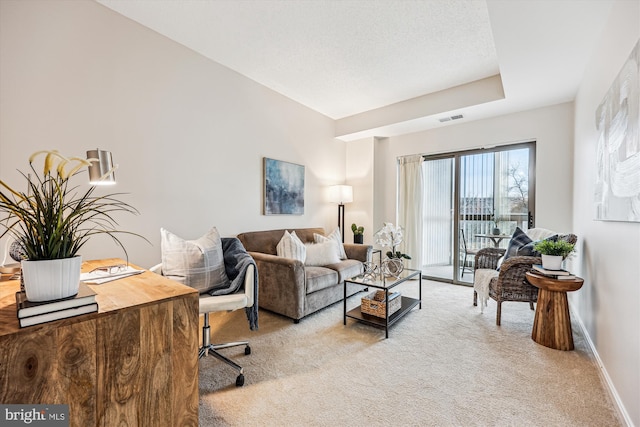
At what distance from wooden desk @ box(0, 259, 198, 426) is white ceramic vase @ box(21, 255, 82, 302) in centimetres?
10

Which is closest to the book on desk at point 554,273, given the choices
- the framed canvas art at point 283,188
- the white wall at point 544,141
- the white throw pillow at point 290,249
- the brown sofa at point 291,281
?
the white wall at point 544,141

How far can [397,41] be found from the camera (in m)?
2.62

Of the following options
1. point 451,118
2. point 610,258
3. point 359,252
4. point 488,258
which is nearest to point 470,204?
point 488,258

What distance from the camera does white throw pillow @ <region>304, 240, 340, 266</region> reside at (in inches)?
131

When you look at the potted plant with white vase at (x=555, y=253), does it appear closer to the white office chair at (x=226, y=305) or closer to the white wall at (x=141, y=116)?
the white office chair at (x=226, y=305)

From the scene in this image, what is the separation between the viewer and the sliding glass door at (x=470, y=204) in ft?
12.2

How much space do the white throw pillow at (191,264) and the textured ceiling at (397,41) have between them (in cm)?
198

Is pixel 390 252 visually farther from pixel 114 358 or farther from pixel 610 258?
pixel 114 358

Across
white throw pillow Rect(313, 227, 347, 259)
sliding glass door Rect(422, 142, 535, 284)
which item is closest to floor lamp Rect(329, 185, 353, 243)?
white throw pillow Rect(313, 227, 347, 259)

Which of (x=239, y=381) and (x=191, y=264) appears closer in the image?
(x=239, y=381)

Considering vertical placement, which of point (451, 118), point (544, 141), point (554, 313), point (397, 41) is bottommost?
point (554, 313)

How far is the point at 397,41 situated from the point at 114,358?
3169 millimetres

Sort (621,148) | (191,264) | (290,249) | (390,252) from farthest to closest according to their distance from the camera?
(290,249)
(390,252)
(191,264)
(621,148)

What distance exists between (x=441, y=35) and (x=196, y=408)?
337 centimetres
